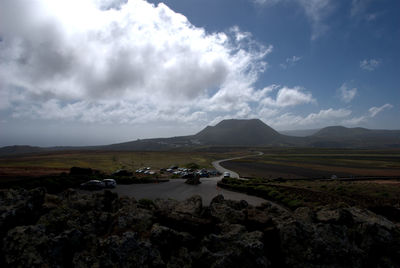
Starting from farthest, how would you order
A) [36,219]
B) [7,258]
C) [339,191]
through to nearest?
1. [339,191]
2. [36,219]
3. [7,258]

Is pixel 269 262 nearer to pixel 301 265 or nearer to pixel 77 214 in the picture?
pixel 301 265

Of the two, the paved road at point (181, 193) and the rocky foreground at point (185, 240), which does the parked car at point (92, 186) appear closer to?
the paved road at point (181, 193)

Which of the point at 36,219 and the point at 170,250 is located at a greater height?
the point at 36,219

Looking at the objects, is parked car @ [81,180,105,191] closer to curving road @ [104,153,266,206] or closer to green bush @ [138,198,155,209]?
curving road @ [104,153,266,206]

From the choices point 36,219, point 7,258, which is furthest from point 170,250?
point 36,219

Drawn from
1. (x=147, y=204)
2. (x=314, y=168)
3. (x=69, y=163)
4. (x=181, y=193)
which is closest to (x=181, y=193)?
(x=181, y=193)

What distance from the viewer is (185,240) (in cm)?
759

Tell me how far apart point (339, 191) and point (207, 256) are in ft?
98.1

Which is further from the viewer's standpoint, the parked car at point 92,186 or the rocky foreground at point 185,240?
the parked car at point 92,186

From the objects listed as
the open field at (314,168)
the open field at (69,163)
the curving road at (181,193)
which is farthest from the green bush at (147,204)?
the open field at (314,168)

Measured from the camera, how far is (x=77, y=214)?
9.06 metres

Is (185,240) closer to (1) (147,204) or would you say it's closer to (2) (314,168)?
(1) (147,204)

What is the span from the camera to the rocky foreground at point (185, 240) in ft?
22.4

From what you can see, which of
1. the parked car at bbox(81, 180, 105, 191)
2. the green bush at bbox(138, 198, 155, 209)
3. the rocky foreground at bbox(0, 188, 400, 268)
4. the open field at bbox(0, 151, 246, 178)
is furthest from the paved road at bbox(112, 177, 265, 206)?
the open field at bbox(0, 151, 246, 178)
